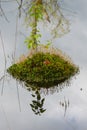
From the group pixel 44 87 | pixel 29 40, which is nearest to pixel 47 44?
pixel 29 40

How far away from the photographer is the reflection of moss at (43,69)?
4320 millimetres

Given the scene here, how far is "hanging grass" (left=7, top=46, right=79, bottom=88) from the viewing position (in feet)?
14.2

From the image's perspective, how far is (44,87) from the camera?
4602mm

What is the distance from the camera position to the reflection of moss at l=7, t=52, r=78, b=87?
4320mm

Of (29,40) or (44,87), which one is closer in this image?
(29,40)

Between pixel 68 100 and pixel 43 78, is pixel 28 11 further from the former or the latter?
pixel 68 100

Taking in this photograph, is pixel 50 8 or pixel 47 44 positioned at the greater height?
pixel 50 8

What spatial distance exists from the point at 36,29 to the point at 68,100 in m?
0.76

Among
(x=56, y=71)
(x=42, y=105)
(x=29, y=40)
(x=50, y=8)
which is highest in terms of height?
(x=50, y=8)

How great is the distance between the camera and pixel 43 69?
14.1ft

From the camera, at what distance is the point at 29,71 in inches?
172

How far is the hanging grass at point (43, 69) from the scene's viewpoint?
4324mm

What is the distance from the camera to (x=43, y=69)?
4.31 m

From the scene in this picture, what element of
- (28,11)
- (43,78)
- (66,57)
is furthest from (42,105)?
(28,11)
